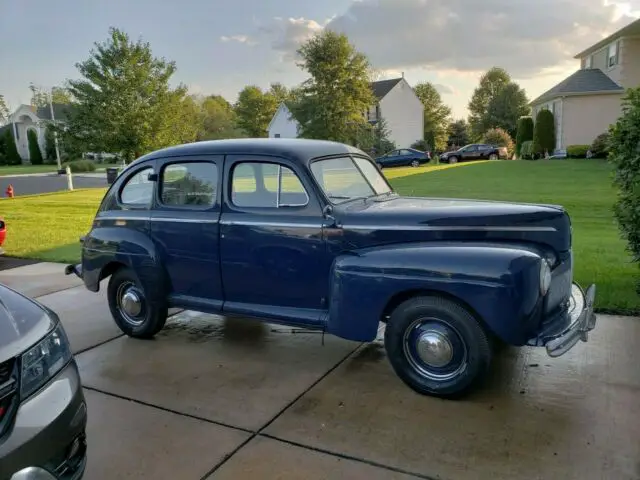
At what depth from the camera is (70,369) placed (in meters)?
2.48

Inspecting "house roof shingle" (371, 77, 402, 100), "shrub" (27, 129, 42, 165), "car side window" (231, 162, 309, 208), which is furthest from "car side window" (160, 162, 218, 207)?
"shrub" (27, 129, 42, 165)

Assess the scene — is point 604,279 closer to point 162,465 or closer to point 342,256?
point 342,256

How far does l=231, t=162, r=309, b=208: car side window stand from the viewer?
4.07 metres

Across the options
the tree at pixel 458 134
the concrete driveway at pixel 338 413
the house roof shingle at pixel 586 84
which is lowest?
the concrete driveway at pixel 338 413

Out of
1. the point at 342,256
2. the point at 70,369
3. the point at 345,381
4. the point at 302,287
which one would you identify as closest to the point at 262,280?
the point at 302,287

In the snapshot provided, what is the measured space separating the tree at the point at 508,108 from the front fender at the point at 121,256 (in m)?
60.5

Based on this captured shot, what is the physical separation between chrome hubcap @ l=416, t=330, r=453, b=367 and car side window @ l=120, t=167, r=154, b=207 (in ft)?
9.39

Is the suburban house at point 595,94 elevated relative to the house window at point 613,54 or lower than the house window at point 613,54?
lower

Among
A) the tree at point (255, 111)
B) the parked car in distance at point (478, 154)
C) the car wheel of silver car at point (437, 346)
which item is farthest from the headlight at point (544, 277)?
the tree at point (255, 111)

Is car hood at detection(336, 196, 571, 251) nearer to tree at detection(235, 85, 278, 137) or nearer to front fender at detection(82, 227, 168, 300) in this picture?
front fender at detection(82, 227, 168, 300)

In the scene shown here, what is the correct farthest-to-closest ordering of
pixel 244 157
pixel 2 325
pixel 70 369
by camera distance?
pixel 244 157
pixel 70 369
pixel 2 325

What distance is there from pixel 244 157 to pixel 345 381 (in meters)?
2.01

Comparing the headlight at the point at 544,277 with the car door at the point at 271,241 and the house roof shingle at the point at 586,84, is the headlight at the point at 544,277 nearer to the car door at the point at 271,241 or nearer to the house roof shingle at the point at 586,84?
the car door at the point at 271,241

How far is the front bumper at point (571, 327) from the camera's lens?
10.4ft
